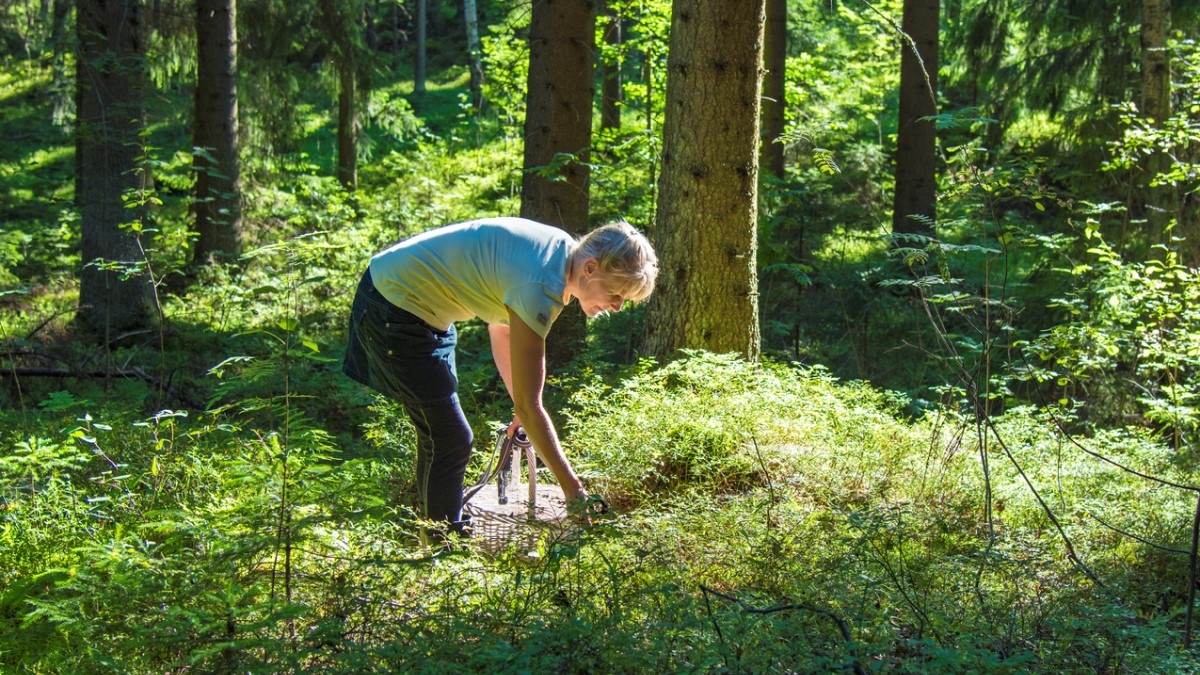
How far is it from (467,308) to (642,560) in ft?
4.07

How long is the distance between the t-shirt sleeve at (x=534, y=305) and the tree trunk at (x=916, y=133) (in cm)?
987

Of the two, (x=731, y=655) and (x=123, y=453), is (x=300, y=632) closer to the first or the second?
(x=731, y=655)

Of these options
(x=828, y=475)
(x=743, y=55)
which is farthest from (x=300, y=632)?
(x=743, y=55)

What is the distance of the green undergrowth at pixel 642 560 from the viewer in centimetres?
299

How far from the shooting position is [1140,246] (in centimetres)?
984

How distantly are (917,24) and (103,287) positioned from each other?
34.0ft

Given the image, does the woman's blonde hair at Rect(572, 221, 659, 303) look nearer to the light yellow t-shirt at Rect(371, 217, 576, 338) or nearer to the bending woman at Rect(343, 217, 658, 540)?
the bending woman at Rect(343, 217, 658, 540)

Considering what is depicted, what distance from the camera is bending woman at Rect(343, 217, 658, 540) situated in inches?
143

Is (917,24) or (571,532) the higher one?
(917,24)

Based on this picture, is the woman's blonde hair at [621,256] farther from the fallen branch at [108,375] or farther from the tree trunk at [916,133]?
the tree trunk at [916,133]

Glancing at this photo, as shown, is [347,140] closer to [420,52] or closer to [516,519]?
[420,52]

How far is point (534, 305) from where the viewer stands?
3.59m

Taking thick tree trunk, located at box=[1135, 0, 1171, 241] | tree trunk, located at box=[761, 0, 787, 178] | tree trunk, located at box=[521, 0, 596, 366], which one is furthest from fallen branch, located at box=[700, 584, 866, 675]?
tree trunk, located at box=[761, 0, 787, 178]

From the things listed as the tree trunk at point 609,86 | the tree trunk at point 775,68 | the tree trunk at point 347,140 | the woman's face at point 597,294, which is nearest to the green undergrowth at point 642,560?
the woman's face at point 597,294
